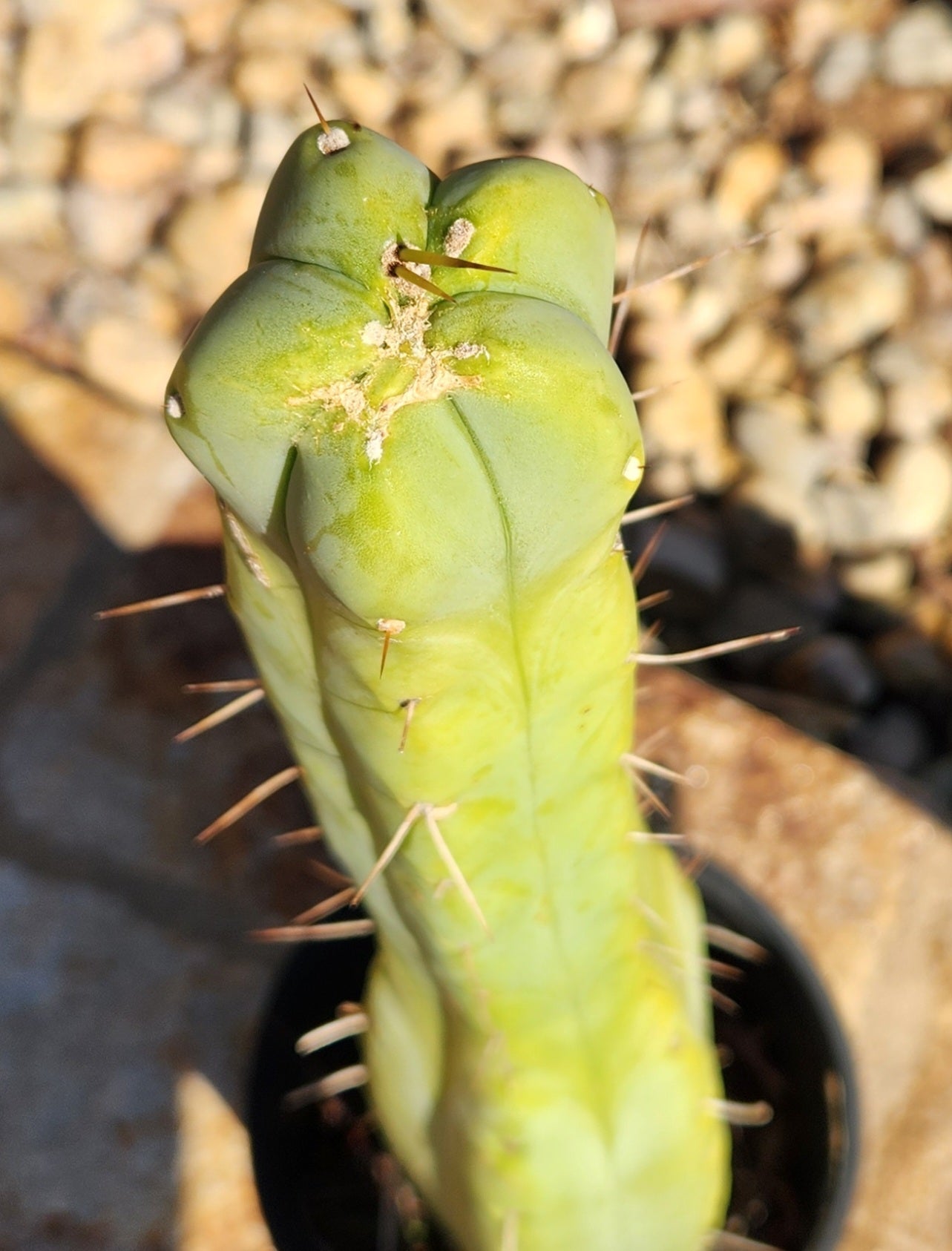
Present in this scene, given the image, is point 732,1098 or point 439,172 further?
point 439,172

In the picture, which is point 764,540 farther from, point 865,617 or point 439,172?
point 439,172

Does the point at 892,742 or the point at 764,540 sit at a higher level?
the point at 764,540

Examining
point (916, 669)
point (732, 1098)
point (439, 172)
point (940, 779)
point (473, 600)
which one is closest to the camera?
point (473, 600)

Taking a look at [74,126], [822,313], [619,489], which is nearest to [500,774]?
[619,489]

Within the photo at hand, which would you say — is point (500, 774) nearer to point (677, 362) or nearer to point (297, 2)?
point (677, 362)

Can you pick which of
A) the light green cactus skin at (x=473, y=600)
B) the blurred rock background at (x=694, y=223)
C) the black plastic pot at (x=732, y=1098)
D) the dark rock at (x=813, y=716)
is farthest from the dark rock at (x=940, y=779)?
the light green cactus skin at (x=473, y=600)

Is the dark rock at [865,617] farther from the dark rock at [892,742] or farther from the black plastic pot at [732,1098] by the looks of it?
the black plastic pot at [732,1098]

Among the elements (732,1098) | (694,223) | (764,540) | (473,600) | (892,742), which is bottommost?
(892,742)

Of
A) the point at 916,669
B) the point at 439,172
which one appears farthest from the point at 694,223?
the point at 916,669
